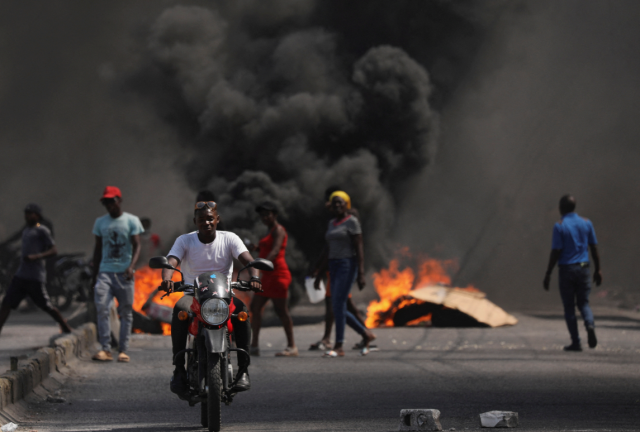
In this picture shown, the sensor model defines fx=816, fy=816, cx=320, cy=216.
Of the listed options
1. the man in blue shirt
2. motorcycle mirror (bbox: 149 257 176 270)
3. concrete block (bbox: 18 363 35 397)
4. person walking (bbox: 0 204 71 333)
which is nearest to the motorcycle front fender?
motorcycle mirror (bbox: 149 257 176 270)

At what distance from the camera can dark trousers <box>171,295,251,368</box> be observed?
4727 mm

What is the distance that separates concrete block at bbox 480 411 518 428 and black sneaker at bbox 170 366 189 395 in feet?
5.51

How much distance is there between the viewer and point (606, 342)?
10211mm

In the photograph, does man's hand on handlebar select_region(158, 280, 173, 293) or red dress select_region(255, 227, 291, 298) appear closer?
man's hand on handlebar select_region(158, 280, 173, 293)

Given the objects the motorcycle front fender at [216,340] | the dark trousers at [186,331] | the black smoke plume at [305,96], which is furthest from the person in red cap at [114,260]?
the black smoke plume at [305,96]

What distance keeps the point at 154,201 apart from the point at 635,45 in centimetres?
1637

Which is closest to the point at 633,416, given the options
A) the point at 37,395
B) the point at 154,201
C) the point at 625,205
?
the point at 37,395

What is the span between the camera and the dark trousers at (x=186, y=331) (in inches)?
186

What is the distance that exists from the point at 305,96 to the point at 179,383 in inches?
768

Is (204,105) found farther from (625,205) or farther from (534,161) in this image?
(625,205)

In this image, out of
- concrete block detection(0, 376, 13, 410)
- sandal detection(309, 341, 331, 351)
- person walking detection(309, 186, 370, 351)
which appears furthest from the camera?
sandal detection(309, 341, 331, 351)

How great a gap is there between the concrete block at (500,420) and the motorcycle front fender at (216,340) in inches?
58.8

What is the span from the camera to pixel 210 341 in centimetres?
438

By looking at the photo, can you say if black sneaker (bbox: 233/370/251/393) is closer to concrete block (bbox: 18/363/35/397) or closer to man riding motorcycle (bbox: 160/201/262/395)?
man riding motorcycle (bbox: 160/201/262/395)
